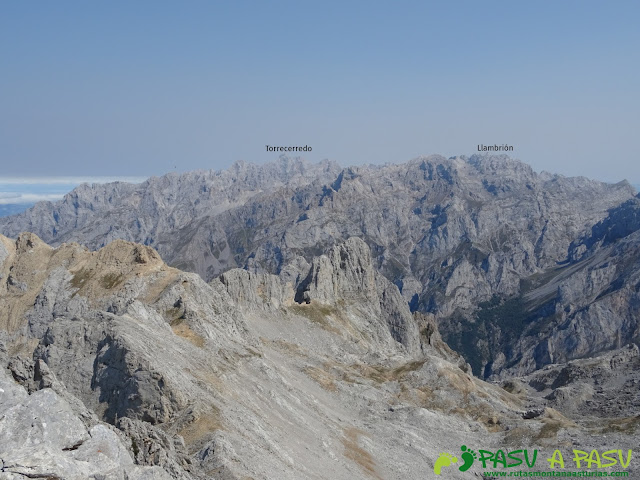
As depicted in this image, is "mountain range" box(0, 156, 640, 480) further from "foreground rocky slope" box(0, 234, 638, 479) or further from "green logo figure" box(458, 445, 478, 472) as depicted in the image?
"green logo figure" box(458, 445, 478, 472)

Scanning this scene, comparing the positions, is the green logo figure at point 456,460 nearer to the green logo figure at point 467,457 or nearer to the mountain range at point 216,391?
the green logo figure at point 467,457

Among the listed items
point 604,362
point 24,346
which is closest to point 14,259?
point 24,346

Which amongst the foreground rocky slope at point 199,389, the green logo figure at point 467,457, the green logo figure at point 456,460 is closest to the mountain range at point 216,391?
the foreground rocky slope at point 199,389

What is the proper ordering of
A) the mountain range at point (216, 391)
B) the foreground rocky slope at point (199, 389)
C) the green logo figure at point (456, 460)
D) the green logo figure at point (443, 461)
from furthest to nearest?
the green logo figure at point (456, 460) → the green logo figure at point (443, 461) → the mountain range at point (216, 391) → the foreground rocky slope at point (199, 389)

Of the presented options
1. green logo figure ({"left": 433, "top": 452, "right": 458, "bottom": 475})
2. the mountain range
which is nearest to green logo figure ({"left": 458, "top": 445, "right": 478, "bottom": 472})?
the mountain range

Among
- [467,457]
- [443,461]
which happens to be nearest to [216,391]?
[443,461]

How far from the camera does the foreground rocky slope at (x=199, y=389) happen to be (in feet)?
118

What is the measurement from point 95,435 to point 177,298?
72969 mm

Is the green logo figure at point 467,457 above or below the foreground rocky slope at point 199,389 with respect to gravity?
below

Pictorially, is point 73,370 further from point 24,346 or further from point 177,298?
point 24,346

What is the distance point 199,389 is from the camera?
6806cm

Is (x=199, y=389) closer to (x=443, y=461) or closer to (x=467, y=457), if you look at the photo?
(x=443, y=461)

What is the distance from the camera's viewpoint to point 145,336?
7594cm

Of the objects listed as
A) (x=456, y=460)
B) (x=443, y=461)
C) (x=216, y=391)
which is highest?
(x=216, y=391)
